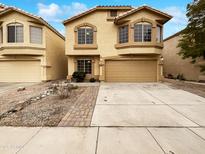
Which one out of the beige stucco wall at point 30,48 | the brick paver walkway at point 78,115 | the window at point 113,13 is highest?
the window at point 113,13

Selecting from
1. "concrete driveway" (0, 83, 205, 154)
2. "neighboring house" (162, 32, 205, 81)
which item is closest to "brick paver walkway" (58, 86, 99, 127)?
"concrete driveway" (0, 83, 205, 154)

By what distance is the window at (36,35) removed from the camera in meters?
16.1

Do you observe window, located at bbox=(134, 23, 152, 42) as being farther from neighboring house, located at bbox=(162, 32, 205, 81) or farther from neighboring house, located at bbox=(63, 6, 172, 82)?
neighboring house, located at bbox=(162, 32, 205, 81)

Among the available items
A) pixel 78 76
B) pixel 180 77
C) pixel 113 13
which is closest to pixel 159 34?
pixel 113 13

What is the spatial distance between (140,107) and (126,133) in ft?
9.24

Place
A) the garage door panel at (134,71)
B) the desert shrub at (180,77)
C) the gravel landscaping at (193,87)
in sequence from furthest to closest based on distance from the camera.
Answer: the desert shrub at (180,77) → the garage door panel at (134,71) → the gravel landscaping at (193,87)

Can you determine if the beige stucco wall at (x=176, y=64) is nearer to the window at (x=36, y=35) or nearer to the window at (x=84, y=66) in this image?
the window at (x=84, y=66)

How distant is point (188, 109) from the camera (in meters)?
6.85

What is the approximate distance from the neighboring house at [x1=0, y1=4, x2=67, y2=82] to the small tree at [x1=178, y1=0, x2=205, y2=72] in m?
12.7

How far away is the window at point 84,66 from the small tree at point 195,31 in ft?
28.2

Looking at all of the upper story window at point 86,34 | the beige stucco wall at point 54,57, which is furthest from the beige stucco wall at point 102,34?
the beige stucco wall at point 54,57

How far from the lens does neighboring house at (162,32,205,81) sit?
18.8 meters

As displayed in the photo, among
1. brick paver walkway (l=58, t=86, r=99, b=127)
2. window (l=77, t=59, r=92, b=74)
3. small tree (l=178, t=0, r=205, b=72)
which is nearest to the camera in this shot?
brick paver walkway (l=58, t=86, r=99, b=127)

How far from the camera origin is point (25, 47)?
1570 centimetres
